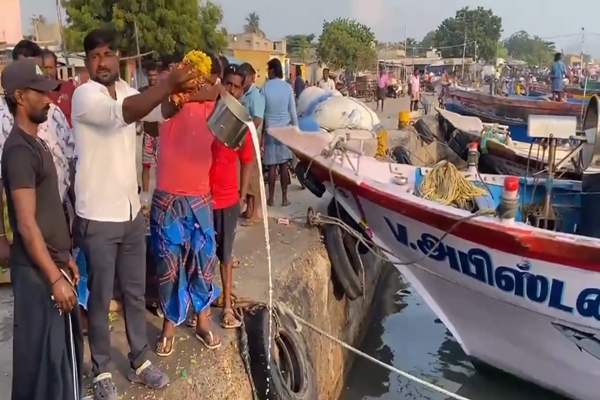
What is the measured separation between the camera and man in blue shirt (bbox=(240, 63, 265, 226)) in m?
5.67

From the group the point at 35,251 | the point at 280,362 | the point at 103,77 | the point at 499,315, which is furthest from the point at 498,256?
the point at 35,251

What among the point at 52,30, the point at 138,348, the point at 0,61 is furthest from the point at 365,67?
the point at 138,348

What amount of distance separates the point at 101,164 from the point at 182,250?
725 mm

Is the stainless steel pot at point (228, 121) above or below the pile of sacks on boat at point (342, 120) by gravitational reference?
above

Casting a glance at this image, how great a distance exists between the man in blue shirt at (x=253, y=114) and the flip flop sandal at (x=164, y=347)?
6.94ft

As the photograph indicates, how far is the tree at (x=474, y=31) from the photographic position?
239 feet

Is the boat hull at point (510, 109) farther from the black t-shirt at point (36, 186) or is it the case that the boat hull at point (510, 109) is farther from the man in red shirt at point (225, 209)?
the black t-shirt at point (36, 186)

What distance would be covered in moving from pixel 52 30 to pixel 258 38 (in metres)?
10.9

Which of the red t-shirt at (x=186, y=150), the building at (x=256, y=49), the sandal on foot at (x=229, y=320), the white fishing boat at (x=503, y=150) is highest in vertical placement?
the building at (x=256, y=49)

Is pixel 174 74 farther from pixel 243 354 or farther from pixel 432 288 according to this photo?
pixel 432 288

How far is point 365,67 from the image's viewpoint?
38.4 meters

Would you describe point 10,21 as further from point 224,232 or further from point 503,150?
point 224,232

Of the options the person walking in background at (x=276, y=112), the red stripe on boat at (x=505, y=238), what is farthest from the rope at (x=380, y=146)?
the red stripe on boat at (x=505, y=238)

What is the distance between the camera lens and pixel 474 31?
72.5 meters
